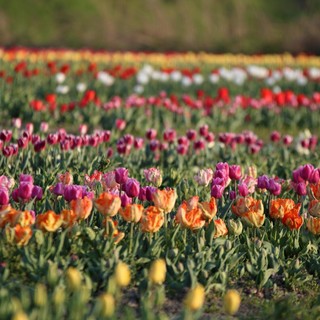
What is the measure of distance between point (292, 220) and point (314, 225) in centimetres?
13

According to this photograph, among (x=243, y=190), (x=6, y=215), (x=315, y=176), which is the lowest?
(x=6, y=215)

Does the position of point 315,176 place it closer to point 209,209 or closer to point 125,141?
point 209,209

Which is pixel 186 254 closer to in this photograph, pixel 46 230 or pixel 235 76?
pixel 46 230

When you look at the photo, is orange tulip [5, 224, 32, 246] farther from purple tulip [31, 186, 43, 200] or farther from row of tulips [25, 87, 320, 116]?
row of tulips [25, 87, 320, 116]

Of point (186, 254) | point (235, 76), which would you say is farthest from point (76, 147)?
point (235, 76)

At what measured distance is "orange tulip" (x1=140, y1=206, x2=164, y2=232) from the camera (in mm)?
3762

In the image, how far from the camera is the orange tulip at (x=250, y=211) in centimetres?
416

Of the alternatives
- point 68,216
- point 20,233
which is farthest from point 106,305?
point 68,216

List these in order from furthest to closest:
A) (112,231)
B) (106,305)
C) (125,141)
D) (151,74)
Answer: (151,74) → (125,141) → (112,231) → (106,305)

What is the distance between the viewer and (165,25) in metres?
21.5

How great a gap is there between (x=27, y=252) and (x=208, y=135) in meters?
3.55

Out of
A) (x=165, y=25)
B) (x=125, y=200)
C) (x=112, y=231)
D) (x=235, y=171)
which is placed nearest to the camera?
(x=112, y=231)

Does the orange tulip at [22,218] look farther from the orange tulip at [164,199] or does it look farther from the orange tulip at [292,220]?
the orange tulip at [292,220]

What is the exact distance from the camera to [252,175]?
5.14m
